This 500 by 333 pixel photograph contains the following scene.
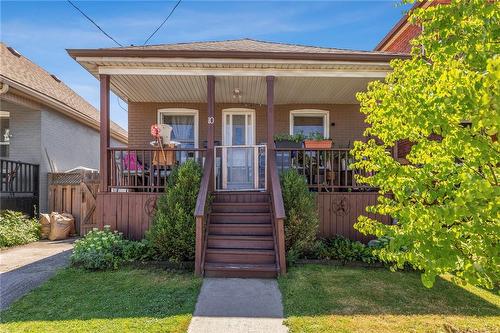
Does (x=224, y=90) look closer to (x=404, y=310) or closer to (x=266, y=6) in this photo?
(x=266, y=6)

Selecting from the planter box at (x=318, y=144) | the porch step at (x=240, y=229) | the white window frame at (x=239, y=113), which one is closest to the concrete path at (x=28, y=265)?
the porch step at (x=240, y=229)

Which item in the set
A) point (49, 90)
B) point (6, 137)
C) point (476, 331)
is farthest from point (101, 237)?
point (49, 90)

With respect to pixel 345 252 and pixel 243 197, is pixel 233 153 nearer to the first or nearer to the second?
pixel 243 197

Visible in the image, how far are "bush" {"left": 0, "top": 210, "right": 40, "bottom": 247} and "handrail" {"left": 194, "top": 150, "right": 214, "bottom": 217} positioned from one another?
482 centimetres

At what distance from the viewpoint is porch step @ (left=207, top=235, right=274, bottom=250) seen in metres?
5.45

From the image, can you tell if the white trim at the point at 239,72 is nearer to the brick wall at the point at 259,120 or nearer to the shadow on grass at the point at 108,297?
the brick wall at the point at 259,120

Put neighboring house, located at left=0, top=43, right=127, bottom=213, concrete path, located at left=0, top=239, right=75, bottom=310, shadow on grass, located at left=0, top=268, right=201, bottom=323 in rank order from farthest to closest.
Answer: neighboring house, located at left=0, top=43, right=127, bottom=213 → concrete path, located at left=0, top=239, right=75, bottom=310 → shadow on grass, located at left=0, top=268, right=201, bottom=323

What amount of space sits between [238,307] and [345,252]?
100 inches

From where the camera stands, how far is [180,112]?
360 inches

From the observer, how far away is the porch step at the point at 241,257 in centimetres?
521

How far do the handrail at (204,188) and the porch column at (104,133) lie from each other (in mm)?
2081

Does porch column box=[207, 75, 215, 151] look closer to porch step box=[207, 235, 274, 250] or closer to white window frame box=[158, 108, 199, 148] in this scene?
porch step box=[207, 235, 274, 250]

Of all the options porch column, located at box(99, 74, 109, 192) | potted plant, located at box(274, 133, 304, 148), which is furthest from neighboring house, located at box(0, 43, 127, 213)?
potted plant, located at box(274, 133, 304, 148)

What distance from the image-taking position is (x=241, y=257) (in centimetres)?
524
